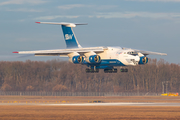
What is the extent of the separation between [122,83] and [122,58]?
77.1 metres

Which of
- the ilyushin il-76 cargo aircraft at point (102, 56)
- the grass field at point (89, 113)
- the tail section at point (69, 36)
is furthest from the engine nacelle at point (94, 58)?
the tail section at point (69, 36)

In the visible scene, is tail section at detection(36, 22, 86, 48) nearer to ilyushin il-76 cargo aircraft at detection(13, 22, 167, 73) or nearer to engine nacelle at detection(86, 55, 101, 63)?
ilyushin il-76 cargo aircraft at detection(13, 22, 167, 73)

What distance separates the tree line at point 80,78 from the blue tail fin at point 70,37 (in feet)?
157

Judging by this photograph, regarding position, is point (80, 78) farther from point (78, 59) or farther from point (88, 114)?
point (88, 114)

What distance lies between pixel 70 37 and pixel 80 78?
63467mm

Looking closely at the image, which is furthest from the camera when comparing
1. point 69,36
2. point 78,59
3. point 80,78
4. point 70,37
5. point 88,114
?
point 80,78

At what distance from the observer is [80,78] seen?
12469 centimetres

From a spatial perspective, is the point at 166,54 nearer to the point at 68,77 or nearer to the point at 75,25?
the point at 75,25

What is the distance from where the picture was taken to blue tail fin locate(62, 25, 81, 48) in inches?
2432

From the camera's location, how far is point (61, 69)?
107812 mm

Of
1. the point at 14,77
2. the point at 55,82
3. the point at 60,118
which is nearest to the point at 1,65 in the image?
the point at 14,77

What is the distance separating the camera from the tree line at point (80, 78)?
116938mm

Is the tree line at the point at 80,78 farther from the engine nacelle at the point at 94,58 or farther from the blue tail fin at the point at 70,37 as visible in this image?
the engine nacelle at the point at 94,58

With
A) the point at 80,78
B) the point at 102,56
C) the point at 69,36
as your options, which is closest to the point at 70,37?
the point at 69,36
